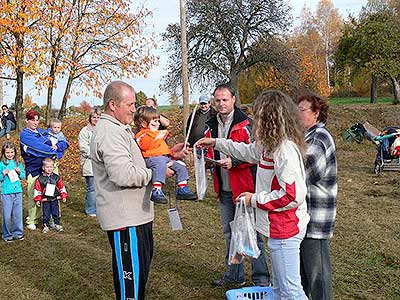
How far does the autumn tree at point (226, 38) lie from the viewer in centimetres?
2116

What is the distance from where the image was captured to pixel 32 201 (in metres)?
7.05

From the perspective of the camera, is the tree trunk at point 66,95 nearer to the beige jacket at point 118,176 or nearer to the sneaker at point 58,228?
the sneaker at point 58,228

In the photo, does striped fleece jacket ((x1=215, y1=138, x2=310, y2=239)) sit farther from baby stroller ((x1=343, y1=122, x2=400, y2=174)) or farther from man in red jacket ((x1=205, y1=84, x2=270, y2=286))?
baby stroller ((x1=343, y1=122, x2=400, y2=174))

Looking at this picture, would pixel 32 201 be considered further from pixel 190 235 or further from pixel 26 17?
pixel 26 17

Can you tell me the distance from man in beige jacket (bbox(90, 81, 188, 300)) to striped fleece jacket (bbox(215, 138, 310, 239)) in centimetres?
76

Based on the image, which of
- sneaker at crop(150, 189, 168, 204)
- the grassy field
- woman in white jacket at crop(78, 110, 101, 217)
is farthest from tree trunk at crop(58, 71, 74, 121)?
sneaker at crop(150, 189, 168, 204)

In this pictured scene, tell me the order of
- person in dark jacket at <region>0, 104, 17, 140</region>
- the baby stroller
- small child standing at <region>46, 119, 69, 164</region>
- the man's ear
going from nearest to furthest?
1. the man's ear
2. small child standing at <region>46, 119, 69, 164</region>
3. the baby stroller
4. person in dark jacket at <region>0, 104, 17, 140</region>

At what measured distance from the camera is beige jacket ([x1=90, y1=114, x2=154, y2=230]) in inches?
117

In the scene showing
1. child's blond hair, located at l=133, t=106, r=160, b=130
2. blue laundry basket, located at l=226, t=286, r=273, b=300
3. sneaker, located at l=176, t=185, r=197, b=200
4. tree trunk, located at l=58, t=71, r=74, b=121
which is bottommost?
blue laundry basket, located at l=226, t=286, r=273, b=300

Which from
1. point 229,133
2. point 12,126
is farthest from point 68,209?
point 12,126

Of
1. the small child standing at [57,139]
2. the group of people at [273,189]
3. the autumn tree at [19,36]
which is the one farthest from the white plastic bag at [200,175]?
the autumn tree at [19,36]

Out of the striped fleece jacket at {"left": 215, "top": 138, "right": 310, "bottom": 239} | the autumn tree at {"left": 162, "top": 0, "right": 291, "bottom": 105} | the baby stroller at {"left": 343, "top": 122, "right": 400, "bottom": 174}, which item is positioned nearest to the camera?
the striped fleece jacket at {"left": 215, "top": 138, "right": 310, "bottom": 239}

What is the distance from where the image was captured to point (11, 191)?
647cm

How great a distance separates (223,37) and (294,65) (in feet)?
11.3
